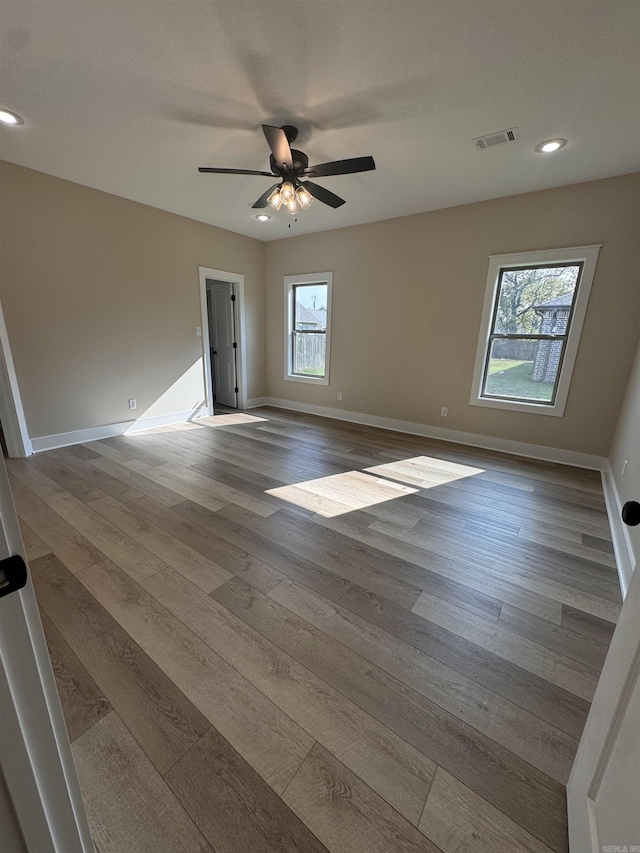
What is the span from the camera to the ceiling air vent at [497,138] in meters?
2.43

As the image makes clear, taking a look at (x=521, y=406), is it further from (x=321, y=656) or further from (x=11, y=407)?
(x=11, y=407)

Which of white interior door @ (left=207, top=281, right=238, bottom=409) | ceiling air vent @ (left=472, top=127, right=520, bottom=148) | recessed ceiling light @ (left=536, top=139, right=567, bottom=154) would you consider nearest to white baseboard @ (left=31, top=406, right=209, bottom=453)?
white interior door @ (left=207, top=281, right=238, bottom=409)

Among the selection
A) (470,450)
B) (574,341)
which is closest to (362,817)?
(470,450)

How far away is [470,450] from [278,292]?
3.87 m

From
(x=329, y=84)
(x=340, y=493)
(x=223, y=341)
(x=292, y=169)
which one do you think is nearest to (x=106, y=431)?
(x=223, y=341)

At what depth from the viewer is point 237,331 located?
5.60 m

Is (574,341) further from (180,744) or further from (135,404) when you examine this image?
Answer: (135,404)

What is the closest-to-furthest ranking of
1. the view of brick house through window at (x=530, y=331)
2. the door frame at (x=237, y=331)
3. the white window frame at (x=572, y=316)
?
1. the white window frame at (x=572, y=316)
2. the view of brick house through window at (x=530, y=331)
3. the door frame at (x=237, y=331)

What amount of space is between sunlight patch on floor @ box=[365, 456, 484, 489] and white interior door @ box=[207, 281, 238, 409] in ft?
11.3

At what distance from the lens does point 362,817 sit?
96 centimetres

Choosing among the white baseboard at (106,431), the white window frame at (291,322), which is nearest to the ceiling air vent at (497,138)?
the white window frame at (291,322)

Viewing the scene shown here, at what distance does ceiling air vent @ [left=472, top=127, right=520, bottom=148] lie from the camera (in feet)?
7.98

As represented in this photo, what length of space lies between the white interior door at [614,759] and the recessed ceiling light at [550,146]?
3194 mm

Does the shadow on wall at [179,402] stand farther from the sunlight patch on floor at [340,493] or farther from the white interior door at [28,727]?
the white interior door at [28,727]
